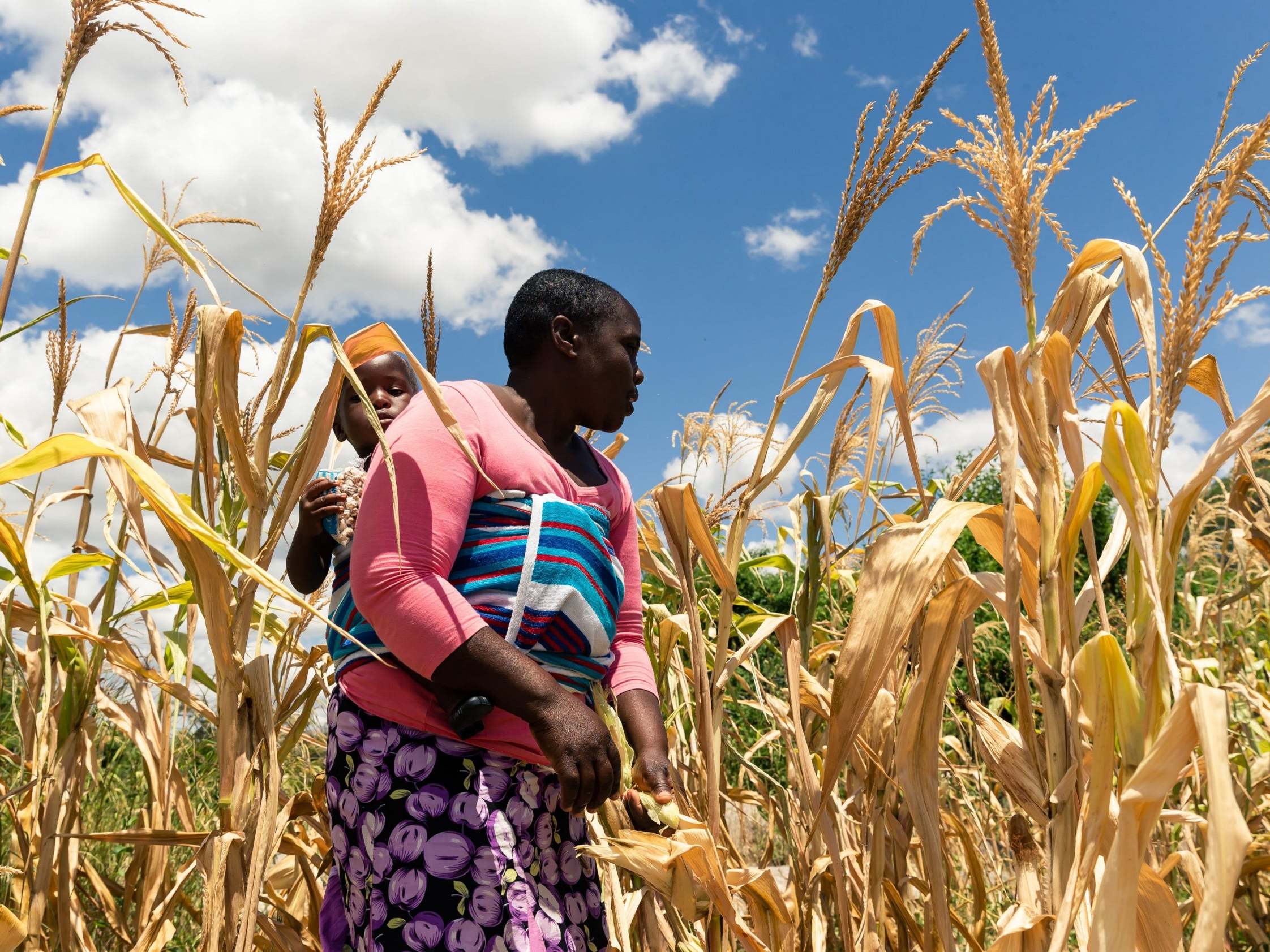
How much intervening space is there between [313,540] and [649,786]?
71cm

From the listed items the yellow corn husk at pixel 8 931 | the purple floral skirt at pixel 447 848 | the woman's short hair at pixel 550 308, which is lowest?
the yellow corn husk at pixel 8 931

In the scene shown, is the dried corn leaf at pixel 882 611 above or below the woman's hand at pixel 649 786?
above

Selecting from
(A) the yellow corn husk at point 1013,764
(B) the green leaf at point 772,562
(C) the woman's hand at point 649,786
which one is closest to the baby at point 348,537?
(C) the woman's hand at point 649,786

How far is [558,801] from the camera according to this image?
4.64 ft

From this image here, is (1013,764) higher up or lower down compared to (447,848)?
higher up

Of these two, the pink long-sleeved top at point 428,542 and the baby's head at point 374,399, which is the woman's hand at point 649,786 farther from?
the baby's head at point 374,399

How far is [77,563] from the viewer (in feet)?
5.21

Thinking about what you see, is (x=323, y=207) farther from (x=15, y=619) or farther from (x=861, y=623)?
(x=15, y=619)

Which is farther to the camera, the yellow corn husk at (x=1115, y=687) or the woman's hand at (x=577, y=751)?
the woman's hand at (x=577, y=751)

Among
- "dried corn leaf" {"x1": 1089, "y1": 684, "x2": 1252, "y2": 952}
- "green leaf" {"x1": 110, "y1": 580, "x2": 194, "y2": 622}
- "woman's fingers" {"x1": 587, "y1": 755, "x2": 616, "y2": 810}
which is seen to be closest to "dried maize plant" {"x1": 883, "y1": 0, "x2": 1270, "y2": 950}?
"dried corn leaf" {"x1": 1089, "y1": 684, "x2": 1252, "y2": 952}

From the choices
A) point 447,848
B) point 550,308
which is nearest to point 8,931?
point 447,848

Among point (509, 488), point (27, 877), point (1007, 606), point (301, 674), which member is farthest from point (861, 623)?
point (27, 877)

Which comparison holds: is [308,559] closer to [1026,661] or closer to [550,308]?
[550,308]

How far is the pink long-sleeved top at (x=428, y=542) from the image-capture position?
1.26 m
